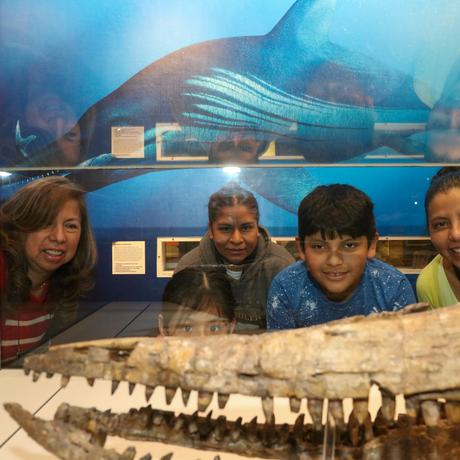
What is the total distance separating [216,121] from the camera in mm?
2574

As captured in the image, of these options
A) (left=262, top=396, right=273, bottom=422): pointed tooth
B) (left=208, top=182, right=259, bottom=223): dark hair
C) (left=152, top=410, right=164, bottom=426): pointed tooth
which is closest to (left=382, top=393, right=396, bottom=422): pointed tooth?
(left=262, top=396, right=273, bottom=422): pointed tooth

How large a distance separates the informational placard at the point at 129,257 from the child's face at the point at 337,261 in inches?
33.7

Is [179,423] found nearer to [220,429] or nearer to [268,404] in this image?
[220,429]

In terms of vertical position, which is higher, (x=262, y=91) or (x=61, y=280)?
(x=262, y=91)

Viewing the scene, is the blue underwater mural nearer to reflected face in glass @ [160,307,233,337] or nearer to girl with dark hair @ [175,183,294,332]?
girl with dark hair @ [175,183,294,332]

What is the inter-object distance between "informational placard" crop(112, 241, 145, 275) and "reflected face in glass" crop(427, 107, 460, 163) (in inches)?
63.1

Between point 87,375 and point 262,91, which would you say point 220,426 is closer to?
point 87,375

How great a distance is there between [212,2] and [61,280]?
169 cm

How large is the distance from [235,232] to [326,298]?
558mm

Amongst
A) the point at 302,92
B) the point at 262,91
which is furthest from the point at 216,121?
the point at 302,92

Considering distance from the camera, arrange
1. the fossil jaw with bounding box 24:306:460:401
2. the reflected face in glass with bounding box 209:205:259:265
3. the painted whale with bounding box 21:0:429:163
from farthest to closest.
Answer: the painted whale with bounding box 21:0:429:163, the reflected face in glass with bounding box 209:205:259:265, the fossil jaw with bounding box 24:306:460:401

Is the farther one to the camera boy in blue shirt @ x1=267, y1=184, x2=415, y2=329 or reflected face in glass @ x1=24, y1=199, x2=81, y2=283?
reflected face in glass @ x1=24, y1=199, x2=81, y2=283

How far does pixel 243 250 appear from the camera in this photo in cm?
248

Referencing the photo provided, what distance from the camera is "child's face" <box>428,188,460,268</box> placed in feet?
7.34
